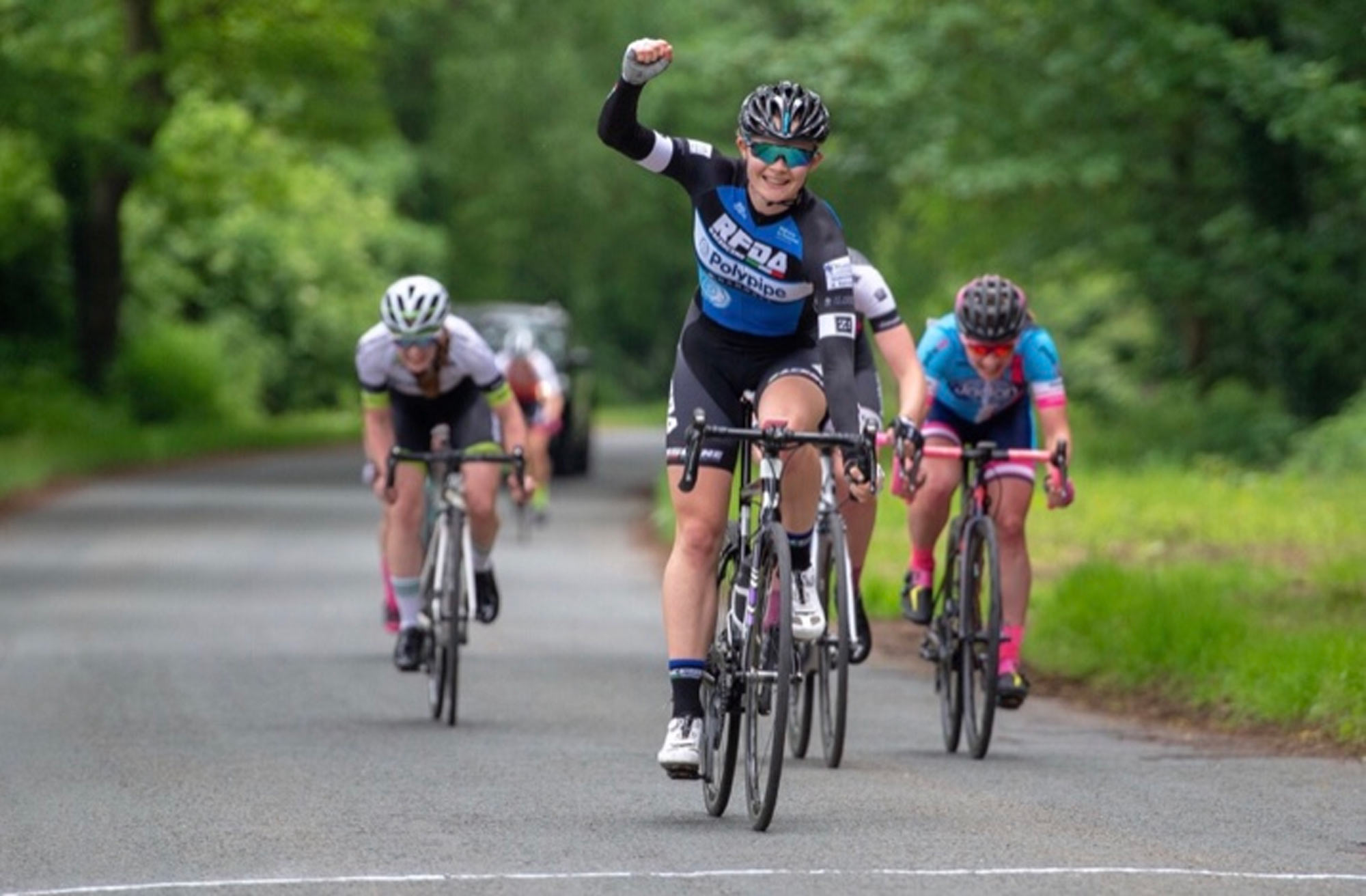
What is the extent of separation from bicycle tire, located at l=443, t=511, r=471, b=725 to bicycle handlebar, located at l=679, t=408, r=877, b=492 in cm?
371

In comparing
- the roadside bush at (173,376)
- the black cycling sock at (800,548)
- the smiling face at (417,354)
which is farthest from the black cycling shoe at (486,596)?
the roadside bush at (173,376)

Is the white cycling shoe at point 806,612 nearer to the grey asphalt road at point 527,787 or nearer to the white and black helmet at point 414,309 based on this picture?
the grey asphalt road at point 527,787

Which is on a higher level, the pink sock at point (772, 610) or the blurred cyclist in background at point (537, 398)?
the blurred cyclist in background at point (537, 398)

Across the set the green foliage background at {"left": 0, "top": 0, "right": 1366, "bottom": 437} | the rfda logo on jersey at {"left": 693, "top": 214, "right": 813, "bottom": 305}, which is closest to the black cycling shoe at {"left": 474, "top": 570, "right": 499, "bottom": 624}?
the rfda logo on jersey at {"left": 693, "top": 214, "right": 813, "bottom": 305}

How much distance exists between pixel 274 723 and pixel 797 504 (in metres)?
3.43

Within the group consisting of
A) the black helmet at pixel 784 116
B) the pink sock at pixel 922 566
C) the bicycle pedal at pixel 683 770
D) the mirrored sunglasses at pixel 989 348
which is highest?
the black helmet at pixel 784 116

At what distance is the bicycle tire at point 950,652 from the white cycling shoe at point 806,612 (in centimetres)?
242

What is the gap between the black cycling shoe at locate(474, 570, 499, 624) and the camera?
1399 centimetres

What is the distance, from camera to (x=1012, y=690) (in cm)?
1189

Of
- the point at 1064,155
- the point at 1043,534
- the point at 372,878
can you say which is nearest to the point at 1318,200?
the point at 1064,155

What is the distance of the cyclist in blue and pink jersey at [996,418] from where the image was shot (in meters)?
12.2

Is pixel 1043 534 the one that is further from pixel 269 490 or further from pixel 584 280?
pixel 584 280

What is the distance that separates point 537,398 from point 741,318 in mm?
17392

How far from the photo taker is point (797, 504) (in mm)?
10094
